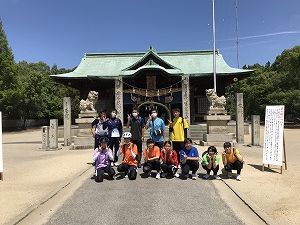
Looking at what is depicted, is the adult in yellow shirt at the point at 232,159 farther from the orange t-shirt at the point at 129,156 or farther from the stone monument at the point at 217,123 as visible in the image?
the stone monument at the point at 217,123

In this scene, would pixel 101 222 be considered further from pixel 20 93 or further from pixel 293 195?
pixel 20 93

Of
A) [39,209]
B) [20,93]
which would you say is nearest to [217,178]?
[39,209]

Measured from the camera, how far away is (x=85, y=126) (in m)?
12.5

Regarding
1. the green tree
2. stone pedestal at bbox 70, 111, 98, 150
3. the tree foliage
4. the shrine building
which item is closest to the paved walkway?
stone pedestal at bbox 70, 111, 98, 150

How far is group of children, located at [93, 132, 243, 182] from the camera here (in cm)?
591

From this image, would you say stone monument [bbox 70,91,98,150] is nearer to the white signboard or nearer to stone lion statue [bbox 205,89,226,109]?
stone lion statue [bbox 205,89,226,109]

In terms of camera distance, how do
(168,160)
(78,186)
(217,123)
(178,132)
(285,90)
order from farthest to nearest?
(285,90), (217,123), (178,132), (168,160), (78,186)

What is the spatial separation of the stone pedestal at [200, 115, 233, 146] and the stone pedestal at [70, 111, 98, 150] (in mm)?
5903

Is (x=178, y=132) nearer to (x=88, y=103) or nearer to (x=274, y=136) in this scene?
(x=274, y=136)

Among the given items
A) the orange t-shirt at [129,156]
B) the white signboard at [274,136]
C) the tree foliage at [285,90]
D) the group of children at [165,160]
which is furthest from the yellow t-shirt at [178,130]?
the tree foliage at [285,90]

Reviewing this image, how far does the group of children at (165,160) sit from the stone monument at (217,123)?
6322 mm

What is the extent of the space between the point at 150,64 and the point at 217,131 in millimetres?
8442

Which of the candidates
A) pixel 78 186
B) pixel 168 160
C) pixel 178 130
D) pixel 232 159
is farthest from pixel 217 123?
pixel 78 186

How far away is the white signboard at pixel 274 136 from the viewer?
22.2 feet
